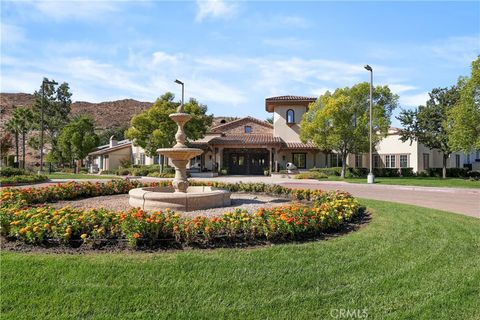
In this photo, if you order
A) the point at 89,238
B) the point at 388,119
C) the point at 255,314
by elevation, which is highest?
the point at 388,119

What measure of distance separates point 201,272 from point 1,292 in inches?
98.0

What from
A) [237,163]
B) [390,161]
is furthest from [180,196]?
[390,161]

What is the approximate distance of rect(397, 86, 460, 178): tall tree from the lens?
3142cm

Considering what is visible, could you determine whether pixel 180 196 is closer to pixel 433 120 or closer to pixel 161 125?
pixel 161 125

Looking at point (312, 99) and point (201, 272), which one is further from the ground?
point (312, 99)

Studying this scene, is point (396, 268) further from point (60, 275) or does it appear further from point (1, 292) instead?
point (1, 292)

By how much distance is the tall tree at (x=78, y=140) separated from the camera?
45250 mm

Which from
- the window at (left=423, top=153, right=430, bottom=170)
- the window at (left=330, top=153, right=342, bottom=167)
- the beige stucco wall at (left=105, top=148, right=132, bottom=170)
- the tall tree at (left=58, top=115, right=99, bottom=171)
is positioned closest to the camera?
the window at (left=423, top=153, right=430, bottom=170)

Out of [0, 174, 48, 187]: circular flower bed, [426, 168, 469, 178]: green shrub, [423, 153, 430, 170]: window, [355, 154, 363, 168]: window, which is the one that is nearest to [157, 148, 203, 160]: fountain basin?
[0, 174, 48, 187]: circular flower bed

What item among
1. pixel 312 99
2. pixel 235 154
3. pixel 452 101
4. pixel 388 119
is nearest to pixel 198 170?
pixel 235 154

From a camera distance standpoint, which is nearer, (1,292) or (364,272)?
(1,292)

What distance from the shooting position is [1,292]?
14.1 ft

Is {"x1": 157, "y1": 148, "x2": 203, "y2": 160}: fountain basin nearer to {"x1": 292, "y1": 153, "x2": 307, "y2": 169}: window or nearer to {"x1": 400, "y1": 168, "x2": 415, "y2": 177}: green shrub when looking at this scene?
{"x1": 292, "y1": 153, "x2": 307, "y2": 169}: window

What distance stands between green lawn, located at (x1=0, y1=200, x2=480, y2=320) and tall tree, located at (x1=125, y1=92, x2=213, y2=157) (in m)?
28.9
